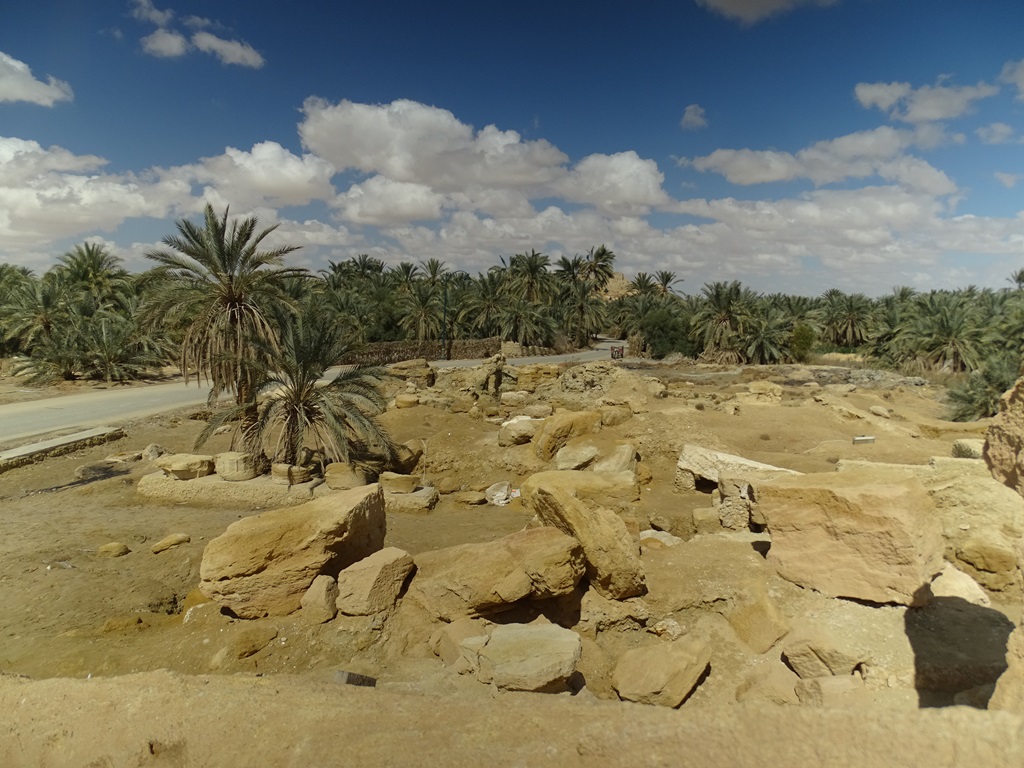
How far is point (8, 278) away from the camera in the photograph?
32.6 m

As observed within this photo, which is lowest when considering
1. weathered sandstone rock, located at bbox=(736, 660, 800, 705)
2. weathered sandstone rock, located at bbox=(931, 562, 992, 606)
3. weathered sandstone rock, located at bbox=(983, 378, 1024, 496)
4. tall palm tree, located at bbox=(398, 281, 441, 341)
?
weathered sandstone rock, located at bbox=(736, 660, 800, 705)

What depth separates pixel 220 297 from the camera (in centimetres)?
1291

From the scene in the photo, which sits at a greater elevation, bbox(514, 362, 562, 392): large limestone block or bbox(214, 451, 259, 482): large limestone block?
bbox(514, 362, 562, 392): large limestone block

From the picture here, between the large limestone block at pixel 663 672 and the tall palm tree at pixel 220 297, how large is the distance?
405 inches

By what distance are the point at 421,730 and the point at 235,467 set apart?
8.93 meters

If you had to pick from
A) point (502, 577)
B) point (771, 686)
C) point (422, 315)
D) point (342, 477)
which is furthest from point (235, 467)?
point (422, 315)

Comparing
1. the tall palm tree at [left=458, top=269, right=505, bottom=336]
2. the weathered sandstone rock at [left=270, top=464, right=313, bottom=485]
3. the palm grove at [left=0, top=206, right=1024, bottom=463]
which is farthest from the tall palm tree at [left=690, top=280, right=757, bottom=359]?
the weathered sandstone rock at [left=270, top=464, right=313, bottom=485]

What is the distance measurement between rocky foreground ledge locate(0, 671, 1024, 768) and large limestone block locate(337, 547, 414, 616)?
149cm

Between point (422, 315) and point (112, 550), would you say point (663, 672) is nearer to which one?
point (112, 550)

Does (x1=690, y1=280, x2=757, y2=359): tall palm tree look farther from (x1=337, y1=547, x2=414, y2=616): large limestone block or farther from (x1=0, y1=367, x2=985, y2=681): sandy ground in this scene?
(x1=337, y1=547, x2=414, y2=616): large limestone block

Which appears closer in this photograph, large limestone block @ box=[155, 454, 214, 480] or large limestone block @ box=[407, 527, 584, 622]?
large limestone block @ box=[407, 527, 584, 622]

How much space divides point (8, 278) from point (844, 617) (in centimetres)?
4309

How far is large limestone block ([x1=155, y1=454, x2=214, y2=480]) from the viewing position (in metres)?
10.7

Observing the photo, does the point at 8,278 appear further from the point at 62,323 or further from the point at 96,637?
the point at 96,637
